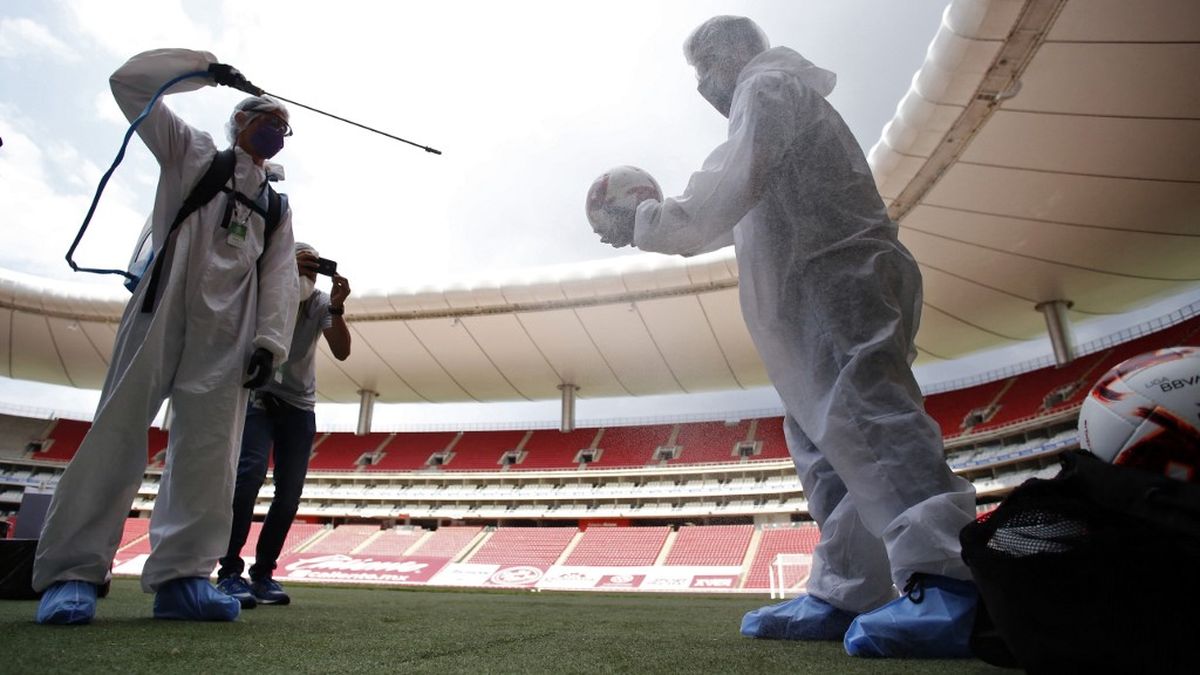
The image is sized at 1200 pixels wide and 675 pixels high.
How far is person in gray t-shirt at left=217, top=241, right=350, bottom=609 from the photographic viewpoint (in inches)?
85.3

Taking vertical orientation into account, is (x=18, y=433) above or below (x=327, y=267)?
above

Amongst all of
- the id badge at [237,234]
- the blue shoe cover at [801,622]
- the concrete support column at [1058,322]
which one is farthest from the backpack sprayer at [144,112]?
the concrete support column at [1058,322]

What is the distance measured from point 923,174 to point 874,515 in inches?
345

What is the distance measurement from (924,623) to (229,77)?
183 cm

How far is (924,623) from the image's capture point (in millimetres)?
906

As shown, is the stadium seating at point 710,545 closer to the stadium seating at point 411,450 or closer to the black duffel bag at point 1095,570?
the stadium seating at point 411,450

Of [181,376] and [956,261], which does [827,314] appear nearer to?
[181,376]

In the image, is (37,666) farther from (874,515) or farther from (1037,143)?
(1037,143)

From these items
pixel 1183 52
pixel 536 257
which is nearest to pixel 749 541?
pixel 536 257

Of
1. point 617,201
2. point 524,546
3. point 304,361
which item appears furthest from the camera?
point 524,546

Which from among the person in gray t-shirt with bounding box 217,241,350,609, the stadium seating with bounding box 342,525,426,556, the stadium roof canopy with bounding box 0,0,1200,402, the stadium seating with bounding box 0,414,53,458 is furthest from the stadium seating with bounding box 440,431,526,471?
the person in gray t-shirt with bounding box 217,241,350,609

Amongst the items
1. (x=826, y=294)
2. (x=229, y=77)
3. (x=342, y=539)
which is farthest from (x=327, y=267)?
(x=342, y=539)

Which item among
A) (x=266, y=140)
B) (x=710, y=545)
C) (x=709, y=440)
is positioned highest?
(x=709, y=440)

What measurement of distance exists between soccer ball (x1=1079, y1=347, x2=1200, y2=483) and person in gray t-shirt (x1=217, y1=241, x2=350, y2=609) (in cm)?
210
